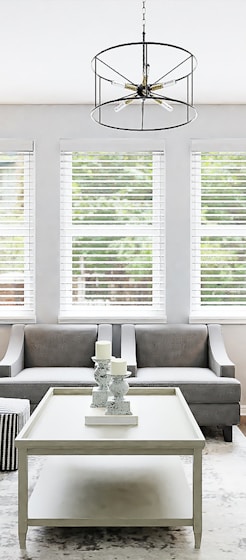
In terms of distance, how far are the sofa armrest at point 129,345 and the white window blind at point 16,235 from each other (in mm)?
846

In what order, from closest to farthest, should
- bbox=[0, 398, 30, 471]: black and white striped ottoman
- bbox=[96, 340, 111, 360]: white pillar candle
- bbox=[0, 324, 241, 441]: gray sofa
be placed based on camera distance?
bbox=[96, 340, 111, 360]: white pillar candle → bbox=[0, 398, 30, 471]: black and white striped ottoman → bbox=[0, 324, 241, 441]: gray sofa

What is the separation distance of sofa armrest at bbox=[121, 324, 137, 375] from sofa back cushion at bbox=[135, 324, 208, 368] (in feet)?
0.28

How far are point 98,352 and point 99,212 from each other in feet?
7.70

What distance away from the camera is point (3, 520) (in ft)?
10.5

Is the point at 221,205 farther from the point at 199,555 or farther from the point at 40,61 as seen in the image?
the point at 199,555

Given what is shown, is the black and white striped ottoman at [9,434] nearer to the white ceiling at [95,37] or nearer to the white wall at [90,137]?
the white wall at [90,137]

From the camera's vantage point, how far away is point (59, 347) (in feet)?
17.2

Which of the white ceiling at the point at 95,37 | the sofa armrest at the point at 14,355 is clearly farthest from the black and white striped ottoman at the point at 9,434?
the white ceiling at the point at 95,37

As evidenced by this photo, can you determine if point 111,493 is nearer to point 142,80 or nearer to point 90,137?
point 142,80

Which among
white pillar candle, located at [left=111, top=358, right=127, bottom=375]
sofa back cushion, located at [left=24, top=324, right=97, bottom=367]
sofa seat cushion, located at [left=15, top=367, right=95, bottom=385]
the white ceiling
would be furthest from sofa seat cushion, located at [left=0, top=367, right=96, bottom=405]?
the white ceiling

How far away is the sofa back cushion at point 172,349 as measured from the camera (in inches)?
206

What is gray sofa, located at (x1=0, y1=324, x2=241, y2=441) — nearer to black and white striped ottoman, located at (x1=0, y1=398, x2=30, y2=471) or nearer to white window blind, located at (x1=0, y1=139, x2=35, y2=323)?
white window blind, located at (x1=0, y1=139, x2=35, y2=323)

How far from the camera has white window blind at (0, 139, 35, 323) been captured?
556 centimetres

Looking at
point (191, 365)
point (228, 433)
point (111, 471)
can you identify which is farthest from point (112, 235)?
point (111, 471)
